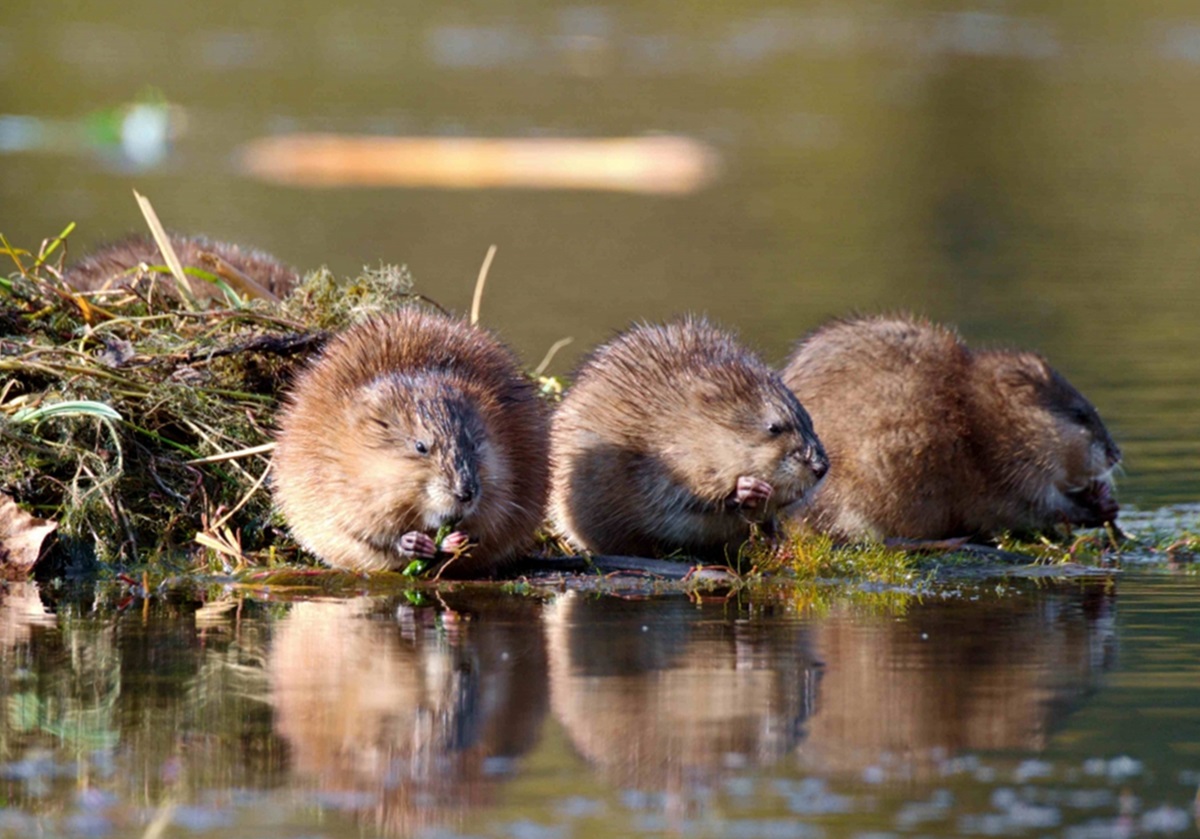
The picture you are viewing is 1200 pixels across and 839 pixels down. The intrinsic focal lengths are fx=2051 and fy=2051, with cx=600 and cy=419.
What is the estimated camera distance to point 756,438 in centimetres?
915

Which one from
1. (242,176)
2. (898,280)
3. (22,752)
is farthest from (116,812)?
(242,176)

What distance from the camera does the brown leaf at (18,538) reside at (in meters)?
8.82

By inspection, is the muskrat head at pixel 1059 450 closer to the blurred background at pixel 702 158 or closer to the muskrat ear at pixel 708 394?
the blurred background at pixel 702 158

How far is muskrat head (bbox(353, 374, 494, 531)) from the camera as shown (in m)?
8.19

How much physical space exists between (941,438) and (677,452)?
1522 millimetres

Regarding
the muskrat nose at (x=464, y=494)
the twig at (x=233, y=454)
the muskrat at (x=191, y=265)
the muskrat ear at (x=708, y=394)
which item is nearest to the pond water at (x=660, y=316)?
the muskrat nose at (x=464, y=494)

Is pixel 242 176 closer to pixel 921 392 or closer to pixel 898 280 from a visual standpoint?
pixel 898 280

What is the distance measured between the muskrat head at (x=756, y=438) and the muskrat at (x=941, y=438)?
27.1 inches

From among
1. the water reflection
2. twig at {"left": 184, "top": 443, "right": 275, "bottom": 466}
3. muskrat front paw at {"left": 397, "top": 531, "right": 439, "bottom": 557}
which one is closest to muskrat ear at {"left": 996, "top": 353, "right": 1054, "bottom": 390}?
the water reflection

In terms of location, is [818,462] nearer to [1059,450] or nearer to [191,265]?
[1059,450]

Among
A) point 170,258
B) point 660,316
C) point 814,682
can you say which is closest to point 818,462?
point 814,682

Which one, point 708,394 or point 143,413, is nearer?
point 708,394

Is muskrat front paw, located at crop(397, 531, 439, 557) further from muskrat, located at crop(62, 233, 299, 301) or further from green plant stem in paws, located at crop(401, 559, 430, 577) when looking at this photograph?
muskrat, located at crop(62, 233, 299, 301)

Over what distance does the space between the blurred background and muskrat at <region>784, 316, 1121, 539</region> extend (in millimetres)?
943
